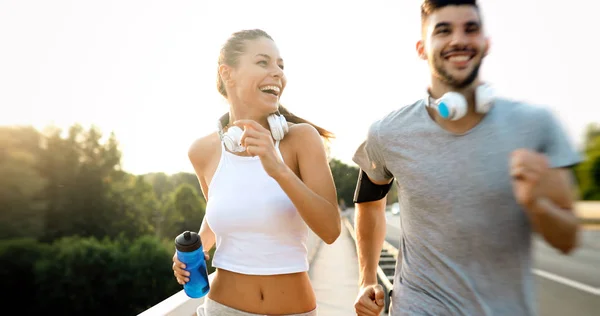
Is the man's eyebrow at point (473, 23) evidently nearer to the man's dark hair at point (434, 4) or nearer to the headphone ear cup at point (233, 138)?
the man's dark hair at point (434, 4)

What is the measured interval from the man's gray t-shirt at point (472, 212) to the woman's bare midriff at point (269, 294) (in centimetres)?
57

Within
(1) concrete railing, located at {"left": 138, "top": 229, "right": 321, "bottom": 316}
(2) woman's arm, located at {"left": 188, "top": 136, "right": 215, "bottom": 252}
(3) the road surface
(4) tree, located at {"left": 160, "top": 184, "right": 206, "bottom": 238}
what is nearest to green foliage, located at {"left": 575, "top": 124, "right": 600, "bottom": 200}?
(3) the road surface

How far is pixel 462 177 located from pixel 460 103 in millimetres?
278

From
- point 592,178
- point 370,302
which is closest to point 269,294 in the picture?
point 370,302

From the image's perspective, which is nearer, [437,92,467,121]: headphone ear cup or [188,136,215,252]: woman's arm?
[437,92,467,121]: headphone ear cup

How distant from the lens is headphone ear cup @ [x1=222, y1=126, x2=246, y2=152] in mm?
3061

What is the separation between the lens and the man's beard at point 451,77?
2484mm

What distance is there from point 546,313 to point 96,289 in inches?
2324

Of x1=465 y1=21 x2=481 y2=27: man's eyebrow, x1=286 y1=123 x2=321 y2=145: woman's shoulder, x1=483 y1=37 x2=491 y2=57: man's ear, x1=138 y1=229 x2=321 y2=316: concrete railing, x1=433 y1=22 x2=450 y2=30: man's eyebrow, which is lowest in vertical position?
x1=138 y1=229 x2=321 y2=316: concrete railing

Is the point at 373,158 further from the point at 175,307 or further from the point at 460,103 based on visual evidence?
the point at 175,307

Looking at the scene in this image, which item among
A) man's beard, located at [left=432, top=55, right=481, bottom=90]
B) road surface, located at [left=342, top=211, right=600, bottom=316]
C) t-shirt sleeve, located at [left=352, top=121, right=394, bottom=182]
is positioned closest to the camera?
man's beard, located at [left=432, top=55, right=481, bottom=90]

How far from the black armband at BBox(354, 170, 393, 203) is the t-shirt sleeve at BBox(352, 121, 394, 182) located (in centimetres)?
7

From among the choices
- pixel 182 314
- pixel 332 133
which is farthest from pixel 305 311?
pixel 182 314

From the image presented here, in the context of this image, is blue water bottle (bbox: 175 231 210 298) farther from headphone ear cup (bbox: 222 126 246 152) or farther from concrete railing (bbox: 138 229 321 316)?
concrete railing (bbox: 138 229 321 316)
